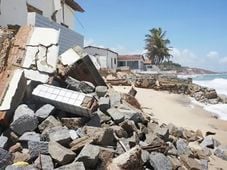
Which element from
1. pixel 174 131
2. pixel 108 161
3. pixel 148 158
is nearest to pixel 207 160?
pixel 174 131

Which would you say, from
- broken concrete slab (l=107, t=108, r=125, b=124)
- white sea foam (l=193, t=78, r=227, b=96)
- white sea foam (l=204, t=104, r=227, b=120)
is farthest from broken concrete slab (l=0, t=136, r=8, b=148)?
white sea foam (l=193, t=78, r=227, b=96)

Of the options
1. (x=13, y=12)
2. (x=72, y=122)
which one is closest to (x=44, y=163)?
(x=72, y=122)

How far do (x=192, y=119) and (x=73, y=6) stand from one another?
12.8 m

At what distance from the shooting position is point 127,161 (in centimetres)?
557

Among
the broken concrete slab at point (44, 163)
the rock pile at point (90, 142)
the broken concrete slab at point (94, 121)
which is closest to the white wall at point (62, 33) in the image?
the rock pile at point (90, 142)

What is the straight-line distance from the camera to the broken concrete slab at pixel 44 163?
5309mm

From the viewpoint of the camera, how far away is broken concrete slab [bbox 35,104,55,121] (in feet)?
21.7

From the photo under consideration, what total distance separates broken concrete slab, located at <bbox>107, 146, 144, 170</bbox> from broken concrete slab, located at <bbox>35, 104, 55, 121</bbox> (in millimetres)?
1697

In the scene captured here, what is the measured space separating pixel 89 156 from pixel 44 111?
5.61ft

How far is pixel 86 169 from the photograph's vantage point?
5.51m

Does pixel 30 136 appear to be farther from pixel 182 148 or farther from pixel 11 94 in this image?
pixel 182 148

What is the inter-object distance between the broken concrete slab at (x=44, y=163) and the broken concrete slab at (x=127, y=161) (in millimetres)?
920

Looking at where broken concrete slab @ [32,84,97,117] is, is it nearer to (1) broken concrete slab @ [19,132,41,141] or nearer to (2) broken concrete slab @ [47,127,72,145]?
(2) broken concrete slab @ [47,127,72,145]

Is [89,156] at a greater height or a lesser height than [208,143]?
greater
